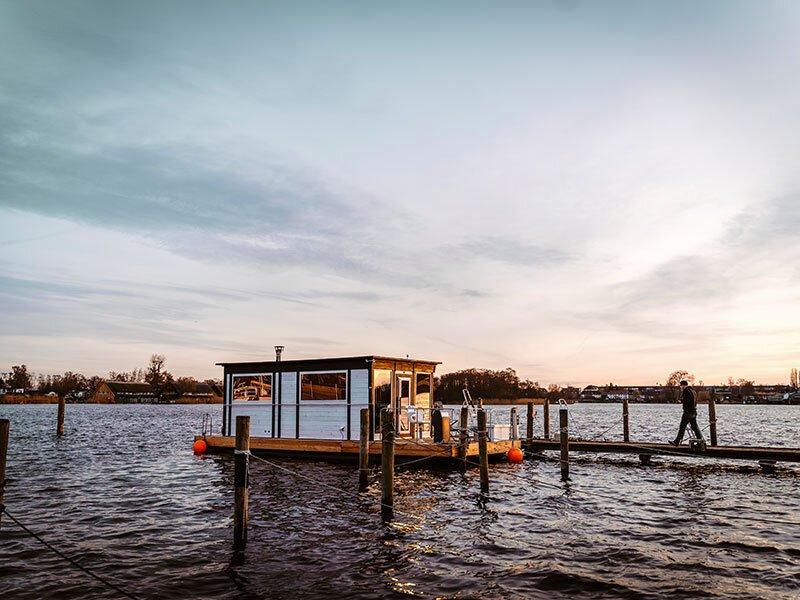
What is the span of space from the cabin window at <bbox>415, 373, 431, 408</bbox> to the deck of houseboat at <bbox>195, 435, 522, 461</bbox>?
2408mm

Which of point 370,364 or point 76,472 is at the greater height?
point 370,364

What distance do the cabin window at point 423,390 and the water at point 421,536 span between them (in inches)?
143

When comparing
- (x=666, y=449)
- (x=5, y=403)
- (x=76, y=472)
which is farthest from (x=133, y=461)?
(x=5, y=403)

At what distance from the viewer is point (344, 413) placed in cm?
2475

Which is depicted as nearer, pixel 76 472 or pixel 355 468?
pixel 355 468

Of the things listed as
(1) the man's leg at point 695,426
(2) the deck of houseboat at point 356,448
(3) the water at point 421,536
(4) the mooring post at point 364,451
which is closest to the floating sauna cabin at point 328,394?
(2) the deck of houseboat at point 356,448

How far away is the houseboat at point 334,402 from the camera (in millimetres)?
24078

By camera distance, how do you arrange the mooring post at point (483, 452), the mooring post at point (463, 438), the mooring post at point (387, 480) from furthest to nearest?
the mooring post at point (463, 438) → the mooring post at point (483, 452) → the mooring post at point (387, 480)

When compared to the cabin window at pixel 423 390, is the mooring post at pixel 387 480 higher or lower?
lower

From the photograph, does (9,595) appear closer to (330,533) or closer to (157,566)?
(157,566)

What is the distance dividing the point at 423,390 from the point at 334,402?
13.9 feet

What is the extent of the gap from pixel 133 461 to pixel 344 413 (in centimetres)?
1328

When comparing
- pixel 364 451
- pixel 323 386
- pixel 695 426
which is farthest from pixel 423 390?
pixel 695 426

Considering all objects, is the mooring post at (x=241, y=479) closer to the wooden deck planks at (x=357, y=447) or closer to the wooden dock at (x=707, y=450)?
the wooden deck planks at (x=357, y=447)
